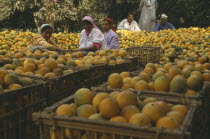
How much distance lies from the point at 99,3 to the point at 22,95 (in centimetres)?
1885

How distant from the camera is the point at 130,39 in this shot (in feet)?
28.8

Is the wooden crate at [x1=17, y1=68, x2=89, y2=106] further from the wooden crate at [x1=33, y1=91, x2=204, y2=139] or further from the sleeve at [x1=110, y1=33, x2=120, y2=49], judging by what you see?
the sleeve at [x1=110, y1=33, x2=120, y2=49]

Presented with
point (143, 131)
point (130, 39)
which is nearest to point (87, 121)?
point (143, 131)

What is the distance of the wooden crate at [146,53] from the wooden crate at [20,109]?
Result: 3.98m

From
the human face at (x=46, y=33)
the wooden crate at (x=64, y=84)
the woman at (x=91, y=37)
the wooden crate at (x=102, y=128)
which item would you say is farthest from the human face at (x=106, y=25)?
the wooden crate at (x=102, y=128)

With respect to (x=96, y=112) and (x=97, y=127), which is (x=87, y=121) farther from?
(x=96, y=112)

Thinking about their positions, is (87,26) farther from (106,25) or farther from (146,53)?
(146,53)

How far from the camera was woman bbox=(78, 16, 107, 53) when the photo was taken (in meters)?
5.98

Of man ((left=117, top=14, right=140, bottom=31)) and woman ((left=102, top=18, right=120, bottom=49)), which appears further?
man ((left=117, top=14, right=140, bottom=31))

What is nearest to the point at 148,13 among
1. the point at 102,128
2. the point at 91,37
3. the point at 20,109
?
the point at 91,37

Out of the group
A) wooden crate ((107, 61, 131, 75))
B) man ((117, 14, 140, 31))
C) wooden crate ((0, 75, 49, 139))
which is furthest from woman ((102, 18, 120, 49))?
man ((117, 14, 140, 31))

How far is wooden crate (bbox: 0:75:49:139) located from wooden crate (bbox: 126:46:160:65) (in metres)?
3.98

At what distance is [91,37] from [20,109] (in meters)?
4.10

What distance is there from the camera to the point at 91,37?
6.24 m
